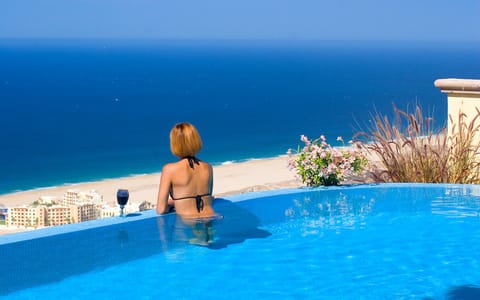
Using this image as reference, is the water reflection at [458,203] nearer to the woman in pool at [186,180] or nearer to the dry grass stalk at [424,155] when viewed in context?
the dry grass stalk at [424,155]

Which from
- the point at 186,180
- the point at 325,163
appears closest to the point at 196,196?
the point at 186,180

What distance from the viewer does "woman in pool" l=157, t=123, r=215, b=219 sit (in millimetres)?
7453

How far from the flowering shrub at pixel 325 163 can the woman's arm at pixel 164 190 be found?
2195 mm

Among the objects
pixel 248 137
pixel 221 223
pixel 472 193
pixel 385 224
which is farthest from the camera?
pixel 248 137

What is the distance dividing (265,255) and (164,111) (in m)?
50.5

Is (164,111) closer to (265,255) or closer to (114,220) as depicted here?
(114,220)

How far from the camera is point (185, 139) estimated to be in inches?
293

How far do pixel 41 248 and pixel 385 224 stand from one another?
10.9ft

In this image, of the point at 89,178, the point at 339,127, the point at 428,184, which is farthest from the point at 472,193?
the point at 339,127

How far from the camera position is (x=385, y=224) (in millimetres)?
8656

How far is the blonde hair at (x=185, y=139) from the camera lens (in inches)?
292

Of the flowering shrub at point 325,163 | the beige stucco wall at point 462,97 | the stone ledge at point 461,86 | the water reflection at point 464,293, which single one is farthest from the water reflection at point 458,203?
the water reflection at point 464,293

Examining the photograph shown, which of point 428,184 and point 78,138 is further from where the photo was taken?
point 78,138

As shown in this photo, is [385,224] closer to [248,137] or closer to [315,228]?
[315,228]
